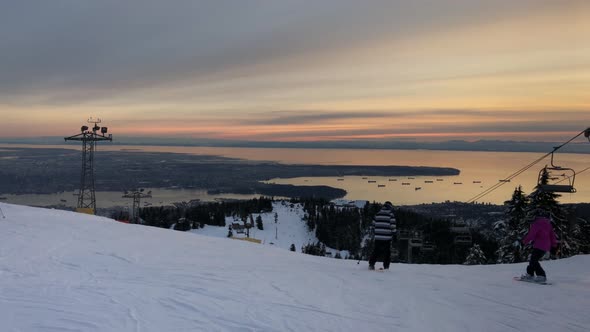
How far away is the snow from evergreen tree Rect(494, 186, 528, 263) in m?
16.4

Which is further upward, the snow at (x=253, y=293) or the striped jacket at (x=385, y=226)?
the striped jacket at (x=385, y=226)

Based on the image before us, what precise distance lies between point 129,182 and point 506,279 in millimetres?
116068

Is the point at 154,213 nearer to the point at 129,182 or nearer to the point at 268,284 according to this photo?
the point at 129,182

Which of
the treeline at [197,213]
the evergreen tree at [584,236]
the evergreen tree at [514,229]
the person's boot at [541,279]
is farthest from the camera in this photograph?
the treeline at [197,213]

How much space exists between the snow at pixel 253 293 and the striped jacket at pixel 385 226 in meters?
0.87

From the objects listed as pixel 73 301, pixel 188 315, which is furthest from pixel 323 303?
pixel 73 301

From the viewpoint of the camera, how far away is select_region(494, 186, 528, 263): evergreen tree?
26.6m

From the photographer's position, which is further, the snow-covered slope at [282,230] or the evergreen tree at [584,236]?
the snow-covered slope at [282,230]

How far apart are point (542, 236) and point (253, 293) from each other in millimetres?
6357

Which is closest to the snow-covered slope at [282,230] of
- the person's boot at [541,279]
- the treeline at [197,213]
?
the treeline at [197,213]

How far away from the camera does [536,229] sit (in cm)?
904

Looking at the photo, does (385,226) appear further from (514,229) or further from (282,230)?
(282,230)

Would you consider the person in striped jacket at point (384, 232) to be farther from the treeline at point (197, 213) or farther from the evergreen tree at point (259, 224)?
the evergreen tree at point (259, 224)

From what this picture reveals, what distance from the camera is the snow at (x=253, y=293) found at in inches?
213
